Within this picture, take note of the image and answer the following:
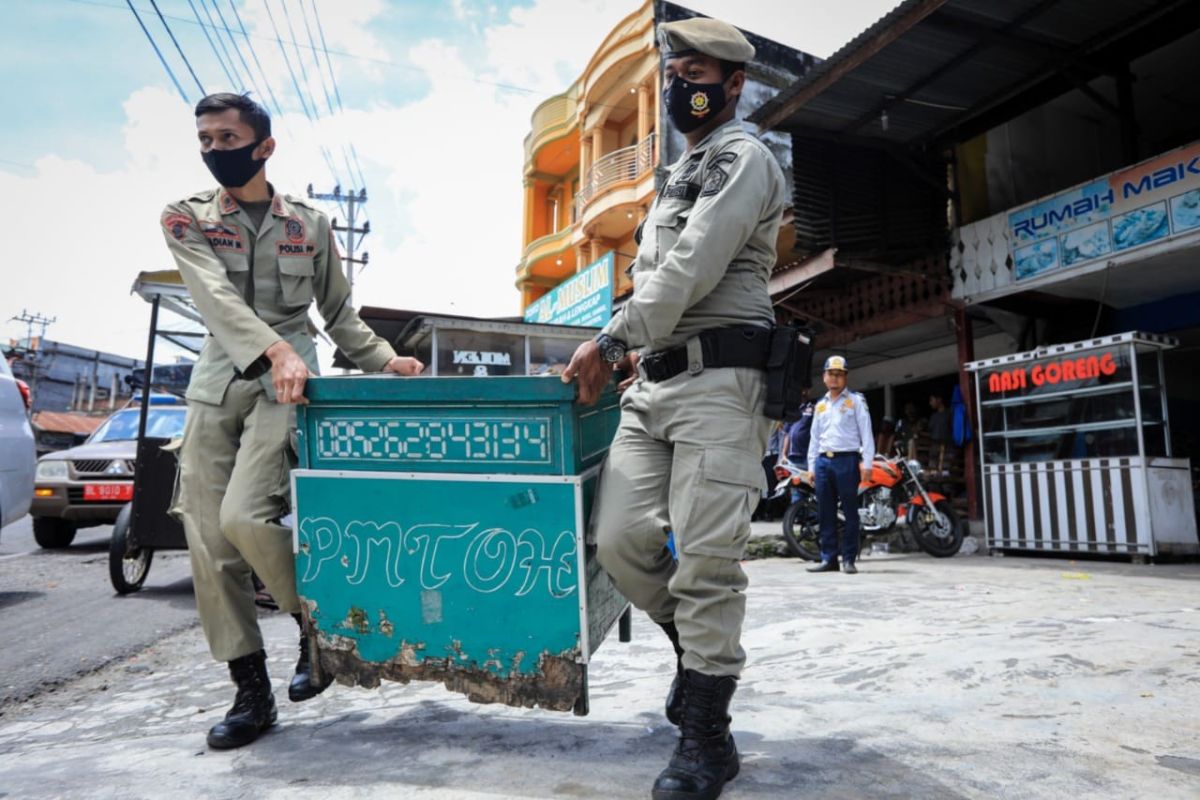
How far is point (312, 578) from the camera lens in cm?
216

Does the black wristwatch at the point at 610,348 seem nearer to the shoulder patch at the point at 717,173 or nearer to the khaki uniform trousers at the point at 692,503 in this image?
the khaki uniform trousers at the point at 692,503

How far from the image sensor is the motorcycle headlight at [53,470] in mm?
7684

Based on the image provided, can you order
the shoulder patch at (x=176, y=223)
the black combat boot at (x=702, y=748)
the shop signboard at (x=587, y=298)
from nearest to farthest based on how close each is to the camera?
1. the black combat boot at (x=702, y=748)
2. the shoulder patch at (x=176, y=223)
3. the shop signboard at (x=587, y=298)

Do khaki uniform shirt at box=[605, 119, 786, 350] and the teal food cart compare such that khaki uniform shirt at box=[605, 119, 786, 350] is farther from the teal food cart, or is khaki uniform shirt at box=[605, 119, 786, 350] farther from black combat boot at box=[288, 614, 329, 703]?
black combat boot at box=[288, 614, 329, 703]

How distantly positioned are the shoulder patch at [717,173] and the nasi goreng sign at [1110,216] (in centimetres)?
687

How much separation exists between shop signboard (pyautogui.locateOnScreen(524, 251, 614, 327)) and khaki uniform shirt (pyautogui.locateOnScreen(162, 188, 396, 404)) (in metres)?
6.89

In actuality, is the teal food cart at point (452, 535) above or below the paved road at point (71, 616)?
above

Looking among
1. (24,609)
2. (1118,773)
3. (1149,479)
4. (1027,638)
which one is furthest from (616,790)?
(1149,479)

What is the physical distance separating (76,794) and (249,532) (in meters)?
0.71

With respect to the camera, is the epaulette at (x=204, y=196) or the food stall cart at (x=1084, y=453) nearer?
the epaulette at (x=204, y=196)

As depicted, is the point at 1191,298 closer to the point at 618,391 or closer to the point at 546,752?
the point at 618,391

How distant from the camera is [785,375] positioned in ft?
6.50

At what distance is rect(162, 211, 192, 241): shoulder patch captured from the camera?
2387mm

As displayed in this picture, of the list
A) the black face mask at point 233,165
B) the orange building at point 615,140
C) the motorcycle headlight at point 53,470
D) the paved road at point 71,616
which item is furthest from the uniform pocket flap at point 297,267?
the orange building at point 615,140
